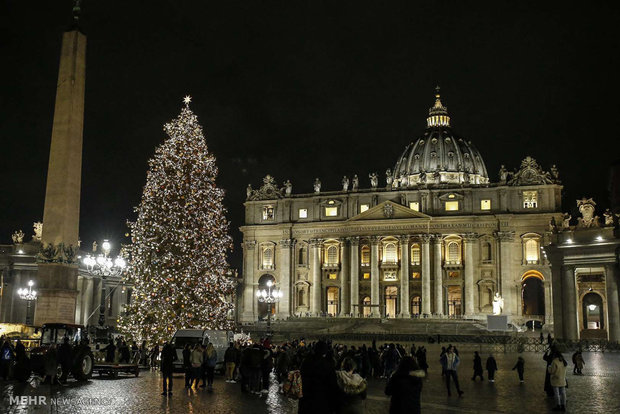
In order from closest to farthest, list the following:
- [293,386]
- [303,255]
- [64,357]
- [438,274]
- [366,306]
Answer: [293,386]
[64,357]
[438,274]
[366,306]
[303,255]

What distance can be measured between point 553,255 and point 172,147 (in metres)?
24.9

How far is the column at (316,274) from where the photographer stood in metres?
78.9

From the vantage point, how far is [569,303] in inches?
1591

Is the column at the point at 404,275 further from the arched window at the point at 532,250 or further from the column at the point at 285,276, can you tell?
the column at the point at 285,276

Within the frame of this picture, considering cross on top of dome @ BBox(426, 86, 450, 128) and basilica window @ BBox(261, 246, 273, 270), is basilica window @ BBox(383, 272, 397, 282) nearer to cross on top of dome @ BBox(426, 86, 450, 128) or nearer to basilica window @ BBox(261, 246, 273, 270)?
basilica window @ BBox(261, 246, 273, 270)

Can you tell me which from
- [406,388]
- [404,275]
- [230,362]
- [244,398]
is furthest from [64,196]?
[404,275]

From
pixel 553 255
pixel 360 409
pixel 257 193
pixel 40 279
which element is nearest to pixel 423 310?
pixel 257 193

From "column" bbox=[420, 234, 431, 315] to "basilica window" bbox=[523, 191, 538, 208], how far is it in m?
10.8

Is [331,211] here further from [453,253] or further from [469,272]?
[469,272]

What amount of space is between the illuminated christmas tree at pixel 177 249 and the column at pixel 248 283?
5211 cm

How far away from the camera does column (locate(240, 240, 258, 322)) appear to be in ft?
265

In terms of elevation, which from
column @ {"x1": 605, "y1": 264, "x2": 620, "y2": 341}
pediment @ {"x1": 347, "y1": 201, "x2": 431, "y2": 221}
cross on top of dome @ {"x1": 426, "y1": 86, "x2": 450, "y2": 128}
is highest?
cross on top of dome @ {"x1": 426, "y1": 86, "x2": 450, "y2": 128}

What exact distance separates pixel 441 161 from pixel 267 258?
34.2 meters

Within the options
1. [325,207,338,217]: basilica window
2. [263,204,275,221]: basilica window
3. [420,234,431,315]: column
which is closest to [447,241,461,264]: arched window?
[420,234,431,315]: column
